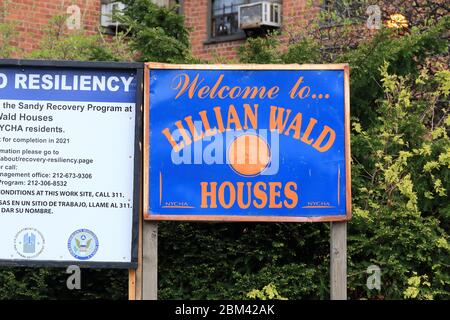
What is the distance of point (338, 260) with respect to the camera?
591 centimetres

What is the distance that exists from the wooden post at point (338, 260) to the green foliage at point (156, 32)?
2.43 metres

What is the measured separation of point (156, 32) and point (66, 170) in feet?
7.40

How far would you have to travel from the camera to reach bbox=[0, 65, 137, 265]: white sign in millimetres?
5742

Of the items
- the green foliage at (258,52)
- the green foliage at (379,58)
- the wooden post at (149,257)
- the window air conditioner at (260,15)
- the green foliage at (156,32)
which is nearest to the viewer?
the wooden post at (149,257)

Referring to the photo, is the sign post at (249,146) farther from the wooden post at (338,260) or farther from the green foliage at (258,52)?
the green foliage at (258,52)

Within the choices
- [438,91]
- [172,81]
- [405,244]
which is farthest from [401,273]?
[172,81]

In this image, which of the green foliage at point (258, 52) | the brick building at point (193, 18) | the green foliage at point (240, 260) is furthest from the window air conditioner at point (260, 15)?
the green foliage at point (240, 260)

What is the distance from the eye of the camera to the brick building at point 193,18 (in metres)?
13.7

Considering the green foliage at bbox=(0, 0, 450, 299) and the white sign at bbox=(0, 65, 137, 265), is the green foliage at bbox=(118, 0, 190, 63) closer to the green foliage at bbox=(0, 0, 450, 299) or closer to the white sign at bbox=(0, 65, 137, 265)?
the green foliage at bbox=(0, 0, 450, 299)

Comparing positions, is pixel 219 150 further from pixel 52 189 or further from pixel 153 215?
pixel 52 189

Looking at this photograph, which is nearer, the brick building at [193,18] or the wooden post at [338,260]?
the wooden post at [338,260]

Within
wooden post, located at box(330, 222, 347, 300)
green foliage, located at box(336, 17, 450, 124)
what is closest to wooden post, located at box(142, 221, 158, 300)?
wooden post, located at box(330, 222, 347, 300)

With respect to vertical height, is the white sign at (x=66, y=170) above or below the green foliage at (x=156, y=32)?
below

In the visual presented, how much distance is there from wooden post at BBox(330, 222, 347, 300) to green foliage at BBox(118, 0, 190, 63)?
95.7 inches
